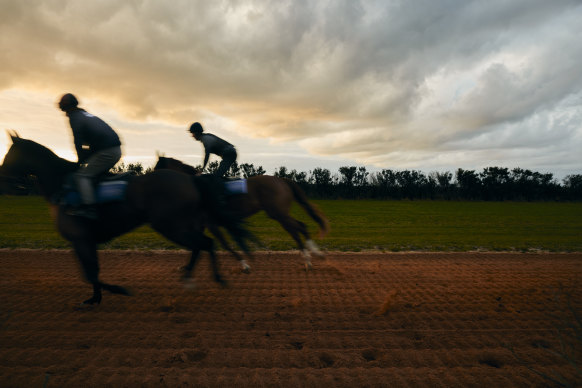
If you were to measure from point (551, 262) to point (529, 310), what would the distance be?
182 inches

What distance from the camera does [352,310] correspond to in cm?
455

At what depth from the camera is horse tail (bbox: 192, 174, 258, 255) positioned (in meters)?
4.74

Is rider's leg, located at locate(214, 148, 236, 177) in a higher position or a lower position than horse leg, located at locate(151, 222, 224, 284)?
higher

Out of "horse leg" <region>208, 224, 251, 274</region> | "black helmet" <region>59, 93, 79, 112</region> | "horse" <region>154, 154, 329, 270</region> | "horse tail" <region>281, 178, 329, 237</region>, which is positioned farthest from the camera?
"horse tail" <region>281, 178, 329, 237</region>

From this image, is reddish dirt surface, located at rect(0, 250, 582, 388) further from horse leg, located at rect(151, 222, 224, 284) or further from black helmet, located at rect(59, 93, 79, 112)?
black helmet, located at rect(59, 93, 79, 112)

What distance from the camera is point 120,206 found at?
4438mm

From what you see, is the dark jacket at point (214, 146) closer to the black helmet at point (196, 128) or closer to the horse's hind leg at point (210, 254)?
the black helmet at point (196, 128)

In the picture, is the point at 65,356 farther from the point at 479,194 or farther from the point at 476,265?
the point at 479,194

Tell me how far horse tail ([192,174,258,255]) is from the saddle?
976 mm

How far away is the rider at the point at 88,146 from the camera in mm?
4281

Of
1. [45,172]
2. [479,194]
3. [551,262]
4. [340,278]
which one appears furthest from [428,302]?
[479,194]

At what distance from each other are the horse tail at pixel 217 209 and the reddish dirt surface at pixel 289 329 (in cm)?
99

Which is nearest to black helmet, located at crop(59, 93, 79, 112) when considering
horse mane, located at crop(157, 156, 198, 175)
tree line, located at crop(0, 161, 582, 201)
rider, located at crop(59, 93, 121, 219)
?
rider, located at crop(59, 93, 121, 219)

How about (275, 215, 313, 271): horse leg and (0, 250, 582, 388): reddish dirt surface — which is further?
(275, 215, 313, 271): horse leg
